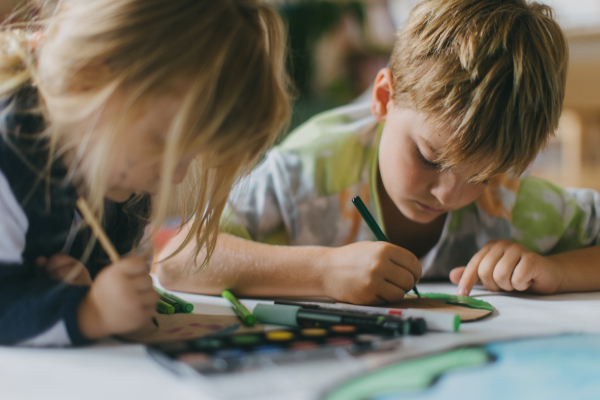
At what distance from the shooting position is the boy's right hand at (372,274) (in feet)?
1.64

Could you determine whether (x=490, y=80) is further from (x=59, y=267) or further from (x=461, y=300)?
(x=59, y=267)

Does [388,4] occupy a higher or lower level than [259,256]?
higher

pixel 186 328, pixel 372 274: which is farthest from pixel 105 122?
pixel 372 274

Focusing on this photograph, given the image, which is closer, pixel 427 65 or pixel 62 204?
pixel 62 204

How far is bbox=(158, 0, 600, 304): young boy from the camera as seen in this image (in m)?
0.52

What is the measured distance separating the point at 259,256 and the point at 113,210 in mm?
165

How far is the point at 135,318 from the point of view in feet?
1.17

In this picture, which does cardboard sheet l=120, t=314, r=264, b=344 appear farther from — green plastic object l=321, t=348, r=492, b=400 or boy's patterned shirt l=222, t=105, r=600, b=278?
boy's patterned shirt l=222, t=105, r=600, b=278

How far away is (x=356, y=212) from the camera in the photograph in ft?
2.27

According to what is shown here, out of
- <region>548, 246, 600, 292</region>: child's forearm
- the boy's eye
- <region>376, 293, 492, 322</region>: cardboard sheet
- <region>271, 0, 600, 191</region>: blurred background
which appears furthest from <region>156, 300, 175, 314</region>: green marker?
<region>271, 0, 600, 191</region>: blurred background

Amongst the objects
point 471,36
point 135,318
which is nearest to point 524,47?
point 471,36

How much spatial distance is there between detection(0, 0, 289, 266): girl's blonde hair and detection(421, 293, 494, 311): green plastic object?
256 mm

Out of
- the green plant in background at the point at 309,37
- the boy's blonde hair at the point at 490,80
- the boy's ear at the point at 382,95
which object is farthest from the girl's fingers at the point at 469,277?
the green plant in background at the point at 309,37

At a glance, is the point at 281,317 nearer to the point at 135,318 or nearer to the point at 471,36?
the point at 135,318
